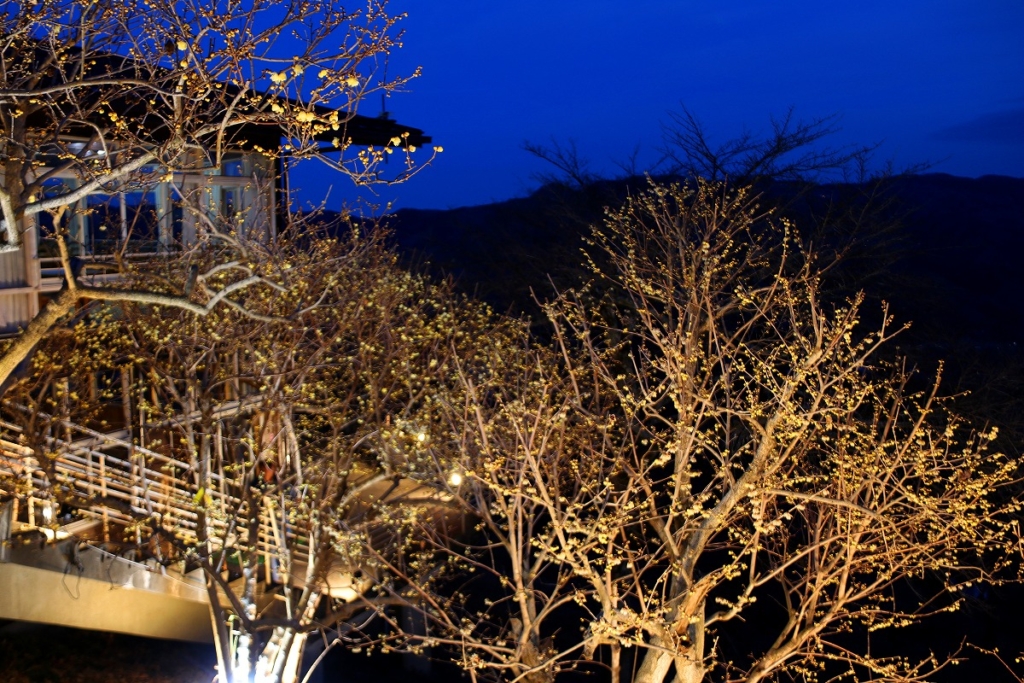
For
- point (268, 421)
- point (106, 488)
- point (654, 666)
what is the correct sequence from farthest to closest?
point (268, 421) → point (106, 488) → point (654, 666)

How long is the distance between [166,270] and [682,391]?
24.7ft

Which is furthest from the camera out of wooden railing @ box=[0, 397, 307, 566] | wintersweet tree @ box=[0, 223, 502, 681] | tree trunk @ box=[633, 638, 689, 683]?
wintersweet tree @ box=[0, 223, 502, 681]

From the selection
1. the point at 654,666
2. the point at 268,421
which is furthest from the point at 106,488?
the point at 654,666

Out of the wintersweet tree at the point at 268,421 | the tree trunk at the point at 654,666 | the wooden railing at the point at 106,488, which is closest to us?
the tree trunk at the point at 654,666

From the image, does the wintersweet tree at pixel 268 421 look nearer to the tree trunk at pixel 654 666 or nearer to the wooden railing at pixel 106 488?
the wooden railing at pixel 106 488

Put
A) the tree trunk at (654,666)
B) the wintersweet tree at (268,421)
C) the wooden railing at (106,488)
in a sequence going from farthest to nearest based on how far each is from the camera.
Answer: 1. the wintersweet tree at (268,421)
2. the wooden railing at (106,488)
3. the tree trunk at (654,666)

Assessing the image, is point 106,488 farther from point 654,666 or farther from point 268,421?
point 654,666

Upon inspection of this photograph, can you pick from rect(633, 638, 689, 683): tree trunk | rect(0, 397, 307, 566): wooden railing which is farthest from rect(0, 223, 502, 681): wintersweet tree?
rect(633, 638, 689, 683): tree trunk

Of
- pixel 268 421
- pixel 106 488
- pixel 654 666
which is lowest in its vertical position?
pixel 654 666

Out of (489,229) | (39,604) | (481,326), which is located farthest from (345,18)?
(489,229)

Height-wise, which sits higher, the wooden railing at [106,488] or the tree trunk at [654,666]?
the wooden railing at [106,488]

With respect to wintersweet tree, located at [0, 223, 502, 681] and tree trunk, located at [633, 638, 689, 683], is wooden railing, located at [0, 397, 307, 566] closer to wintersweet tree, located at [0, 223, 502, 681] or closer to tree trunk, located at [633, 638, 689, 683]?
wintersweet tree, located at [0, 223, 502, 681]

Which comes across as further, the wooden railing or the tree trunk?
the wooden railing

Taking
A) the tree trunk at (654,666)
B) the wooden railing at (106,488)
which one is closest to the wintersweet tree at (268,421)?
the wooden railing at (106,488)
